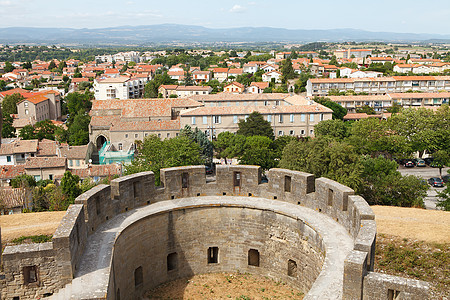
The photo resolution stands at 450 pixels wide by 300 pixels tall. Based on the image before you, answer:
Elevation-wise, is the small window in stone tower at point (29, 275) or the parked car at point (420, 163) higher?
the small window in stone tower at point (29, 275)

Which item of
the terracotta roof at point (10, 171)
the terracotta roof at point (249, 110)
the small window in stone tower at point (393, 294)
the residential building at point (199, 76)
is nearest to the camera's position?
A: the small window in stone tower at point (393, 294)

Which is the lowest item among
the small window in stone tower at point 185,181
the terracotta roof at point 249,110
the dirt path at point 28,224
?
the terracotta roof at point 249,110

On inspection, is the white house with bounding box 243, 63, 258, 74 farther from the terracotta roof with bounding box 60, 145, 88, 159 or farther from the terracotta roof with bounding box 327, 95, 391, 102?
the terracotta roof with bounding box 60, 145, 88, 159

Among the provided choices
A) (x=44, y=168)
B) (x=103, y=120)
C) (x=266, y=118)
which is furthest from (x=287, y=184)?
(x=103, y=120)

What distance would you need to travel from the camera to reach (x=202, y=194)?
632 inches

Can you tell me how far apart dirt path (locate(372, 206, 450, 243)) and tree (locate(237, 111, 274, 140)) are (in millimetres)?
39741

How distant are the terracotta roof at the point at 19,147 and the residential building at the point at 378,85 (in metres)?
66.4

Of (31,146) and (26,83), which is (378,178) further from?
(26,83)

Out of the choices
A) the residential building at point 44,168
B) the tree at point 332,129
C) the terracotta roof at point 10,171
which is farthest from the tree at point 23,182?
the tree at point 332,129

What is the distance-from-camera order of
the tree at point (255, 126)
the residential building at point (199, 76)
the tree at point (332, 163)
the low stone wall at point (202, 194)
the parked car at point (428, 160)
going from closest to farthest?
the low stone wall at point (202, 194) < the tree at point (332, 163) < the parked car at point (428, 160) < the tree at point (255, 126) < the residential building at point (199, 76)

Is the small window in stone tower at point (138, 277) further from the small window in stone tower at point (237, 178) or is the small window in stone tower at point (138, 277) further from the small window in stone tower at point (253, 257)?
the small window in stone tower at point (237, 178)

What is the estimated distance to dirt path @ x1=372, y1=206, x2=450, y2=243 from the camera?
1606 centimetres

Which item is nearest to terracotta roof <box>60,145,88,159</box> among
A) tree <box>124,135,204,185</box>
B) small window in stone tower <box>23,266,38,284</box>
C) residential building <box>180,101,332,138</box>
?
residential building <box>180,101,332,138</box>

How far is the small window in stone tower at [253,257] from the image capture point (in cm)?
1521
